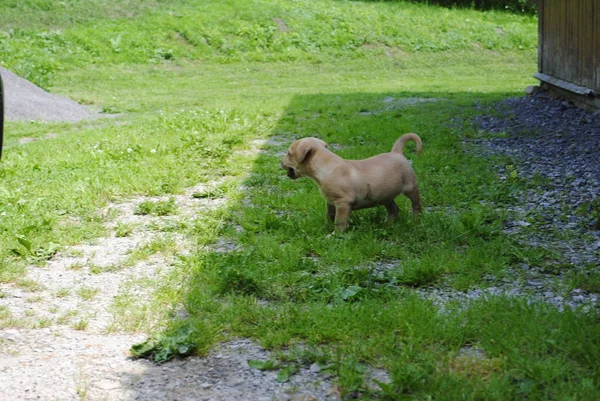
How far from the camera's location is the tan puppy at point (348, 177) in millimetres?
6031

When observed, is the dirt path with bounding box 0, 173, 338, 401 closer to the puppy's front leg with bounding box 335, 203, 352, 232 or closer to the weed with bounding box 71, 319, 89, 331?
the weed with bounding box 71, 319, 89, 331

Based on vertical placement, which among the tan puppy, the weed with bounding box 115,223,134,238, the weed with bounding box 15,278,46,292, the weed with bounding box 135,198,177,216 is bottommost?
the weed with bounding box 135,198,177,216

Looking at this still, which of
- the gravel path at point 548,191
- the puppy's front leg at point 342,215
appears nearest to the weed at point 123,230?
the puppy's front leg at point 342,215

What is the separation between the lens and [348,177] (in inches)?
238

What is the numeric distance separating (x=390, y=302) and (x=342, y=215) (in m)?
1.49

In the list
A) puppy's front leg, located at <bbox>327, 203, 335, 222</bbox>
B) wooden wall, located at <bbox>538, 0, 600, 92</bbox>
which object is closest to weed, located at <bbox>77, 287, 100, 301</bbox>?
puppy's front leg, located at <bbox>327, 203, 335, 222</bbox>

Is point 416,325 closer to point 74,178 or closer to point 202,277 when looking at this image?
point 202,277

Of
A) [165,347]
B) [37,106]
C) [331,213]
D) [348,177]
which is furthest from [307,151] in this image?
[37,106]

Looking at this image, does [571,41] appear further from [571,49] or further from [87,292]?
[87,292]

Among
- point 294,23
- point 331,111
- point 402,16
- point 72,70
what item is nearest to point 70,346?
point 331,111

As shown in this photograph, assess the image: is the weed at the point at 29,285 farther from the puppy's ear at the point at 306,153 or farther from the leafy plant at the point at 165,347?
the puppy's ear at the point at 306,153

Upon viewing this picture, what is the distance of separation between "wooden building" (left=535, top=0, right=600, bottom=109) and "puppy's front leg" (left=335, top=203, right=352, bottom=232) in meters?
7.20

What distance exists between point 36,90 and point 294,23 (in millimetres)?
11832

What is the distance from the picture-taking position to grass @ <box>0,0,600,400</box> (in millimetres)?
3912
